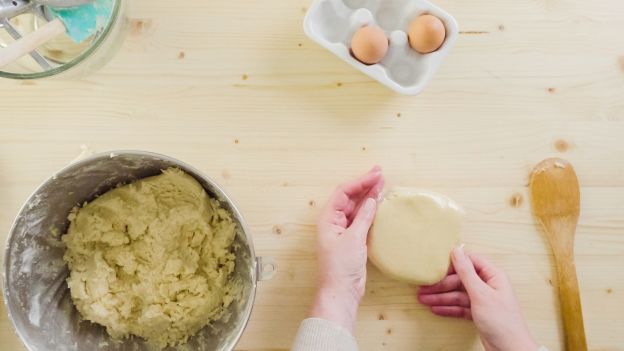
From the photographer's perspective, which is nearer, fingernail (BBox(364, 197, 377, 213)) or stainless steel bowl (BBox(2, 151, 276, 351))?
stainless steel bowl (BBox(2, 151, 276, 351))

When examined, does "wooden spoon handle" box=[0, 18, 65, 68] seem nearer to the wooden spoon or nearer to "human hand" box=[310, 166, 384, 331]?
"human hand" box=[310, 166, 384, 331]

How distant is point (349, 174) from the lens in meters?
0.82

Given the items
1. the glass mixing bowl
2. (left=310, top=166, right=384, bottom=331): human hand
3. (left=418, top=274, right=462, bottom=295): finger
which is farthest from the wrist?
the glass mixing bowl

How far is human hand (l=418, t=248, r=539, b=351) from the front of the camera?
2.49ft

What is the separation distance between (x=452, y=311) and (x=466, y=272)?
2.6 inches

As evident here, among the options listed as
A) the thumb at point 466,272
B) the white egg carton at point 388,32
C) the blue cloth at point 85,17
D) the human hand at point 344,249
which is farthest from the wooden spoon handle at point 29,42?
the thumb at point 466,272

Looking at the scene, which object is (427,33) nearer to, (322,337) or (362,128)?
(362,128)

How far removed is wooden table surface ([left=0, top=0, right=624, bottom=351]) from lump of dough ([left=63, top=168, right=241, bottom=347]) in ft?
0.30

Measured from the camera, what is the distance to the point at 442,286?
811 millimetres

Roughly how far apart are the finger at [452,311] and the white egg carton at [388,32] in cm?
31

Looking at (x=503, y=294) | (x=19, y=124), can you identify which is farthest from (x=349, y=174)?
(x=19, y=124)

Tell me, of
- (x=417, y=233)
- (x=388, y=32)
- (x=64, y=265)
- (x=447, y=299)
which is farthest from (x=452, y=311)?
(x=64, y=265)

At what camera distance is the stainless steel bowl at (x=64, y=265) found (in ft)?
2.10

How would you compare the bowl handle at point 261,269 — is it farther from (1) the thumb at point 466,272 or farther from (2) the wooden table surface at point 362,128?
(1) the thumb at point 466,272
